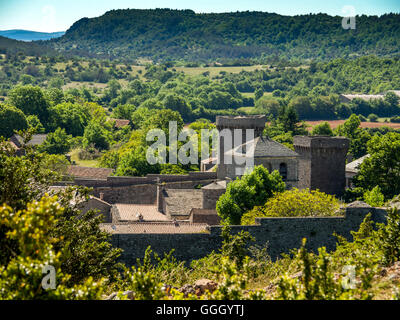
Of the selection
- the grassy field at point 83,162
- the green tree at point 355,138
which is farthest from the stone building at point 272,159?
the grassy field at point 83,162

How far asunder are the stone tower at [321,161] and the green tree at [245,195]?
7636 millimetres

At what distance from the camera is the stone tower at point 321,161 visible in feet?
167

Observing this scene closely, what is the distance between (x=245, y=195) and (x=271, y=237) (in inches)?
398

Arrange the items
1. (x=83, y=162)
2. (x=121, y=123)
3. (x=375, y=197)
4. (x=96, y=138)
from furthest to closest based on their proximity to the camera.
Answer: (x=121, y=123)
(x=96, y=138)
(x=83, y=162)
(x=375, y=197)

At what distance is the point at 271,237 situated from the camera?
31.9 metres

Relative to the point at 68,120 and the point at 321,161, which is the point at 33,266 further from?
the point at 68,120

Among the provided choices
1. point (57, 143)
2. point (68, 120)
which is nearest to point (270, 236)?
point (57, 143)

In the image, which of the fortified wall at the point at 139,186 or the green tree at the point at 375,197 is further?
the fortified wall at the point at 139,186

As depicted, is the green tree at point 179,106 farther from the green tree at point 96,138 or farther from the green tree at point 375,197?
the green tree at point 375,197

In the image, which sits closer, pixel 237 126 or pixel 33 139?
pixel 237 126

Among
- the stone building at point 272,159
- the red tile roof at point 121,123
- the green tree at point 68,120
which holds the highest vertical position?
the stone building at point 272,159

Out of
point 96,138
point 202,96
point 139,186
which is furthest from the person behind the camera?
point 202,96

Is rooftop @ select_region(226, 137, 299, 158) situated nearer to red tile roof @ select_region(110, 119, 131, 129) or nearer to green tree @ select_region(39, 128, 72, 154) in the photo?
green tree @ select_region(39, 128, 72, 154)

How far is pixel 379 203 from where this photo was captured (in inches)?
1870
